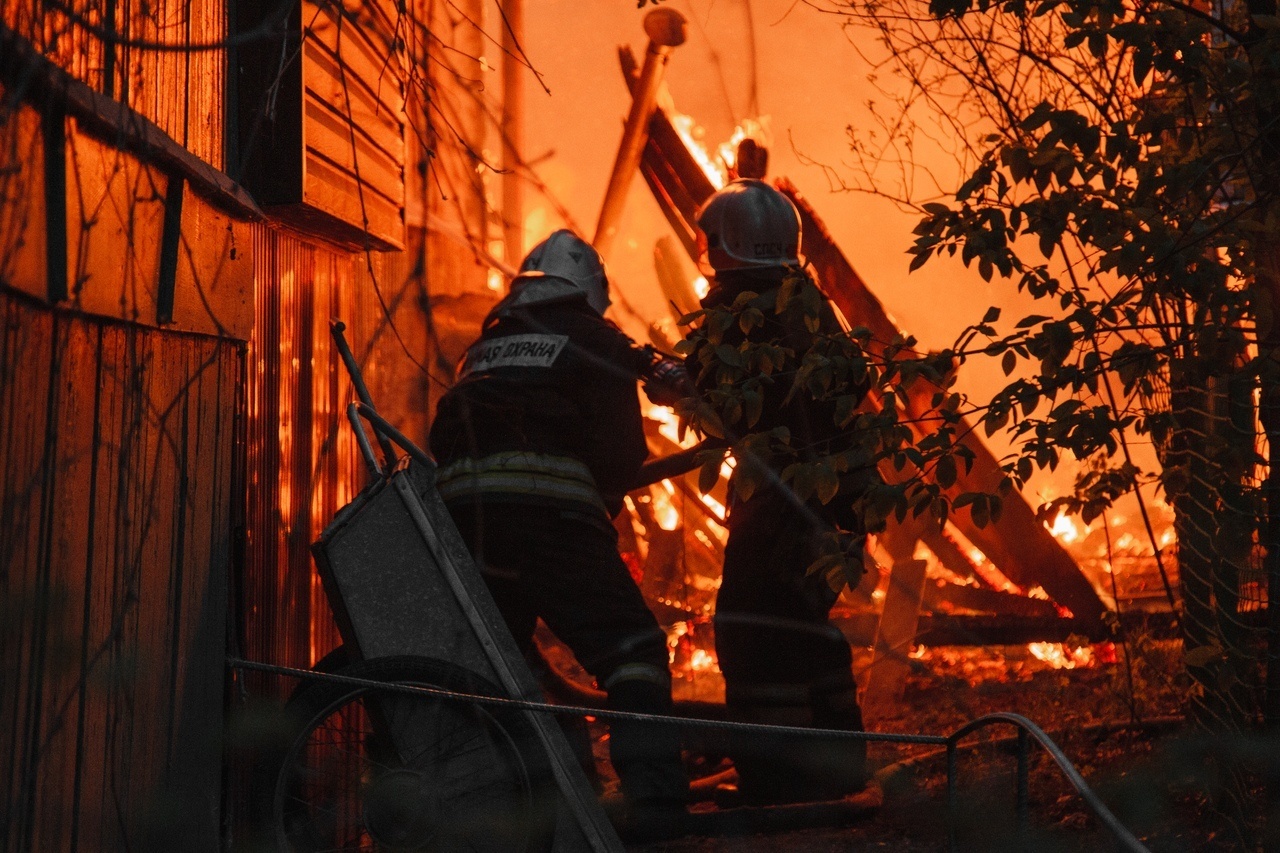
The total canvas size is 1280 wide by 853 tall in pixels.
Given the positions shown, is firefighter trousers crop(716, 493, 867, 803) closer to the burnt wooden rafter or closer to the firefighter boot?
the firefighter boot

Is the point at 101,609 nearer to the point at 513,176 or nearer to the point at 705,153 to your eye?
the point at 513,176

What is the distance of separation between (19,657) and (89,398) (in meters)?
0.53

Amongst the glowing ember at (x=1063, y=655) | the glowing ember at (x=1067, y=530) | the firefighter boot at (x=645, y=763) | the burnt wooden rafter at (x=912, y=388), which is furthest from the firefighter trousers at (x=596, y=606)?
the glowing ember at (x=1067, y=530)

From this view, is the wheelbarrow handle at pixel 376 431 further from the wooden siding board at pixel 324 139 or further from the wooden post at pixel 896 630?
the wooden post at pixel 896 630

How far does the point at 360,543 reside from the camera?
3.68m

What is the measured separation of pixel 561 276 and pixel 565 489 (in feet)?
2.77

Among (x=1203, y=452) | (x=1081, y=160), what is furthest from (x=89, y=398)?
(x=1203, y=452)

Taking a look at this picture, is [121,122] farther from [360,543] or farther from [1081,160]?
[1081,160]

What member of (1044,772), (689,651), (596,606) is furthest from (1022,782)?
(689,651)

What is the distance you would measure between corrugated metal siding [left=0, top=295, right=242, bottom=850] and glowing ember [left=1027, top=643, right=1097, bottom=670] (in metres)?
4.61

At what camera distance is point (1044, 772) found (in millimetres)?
4949

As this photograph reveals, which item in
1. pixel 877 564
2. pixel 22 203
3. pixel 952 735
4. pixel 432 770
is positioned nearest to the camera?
pixel 22 203

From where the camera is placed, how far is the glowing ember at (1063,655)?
6.66 meters

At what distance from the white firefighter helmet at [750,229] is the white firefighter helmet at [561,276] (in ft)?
2.09
